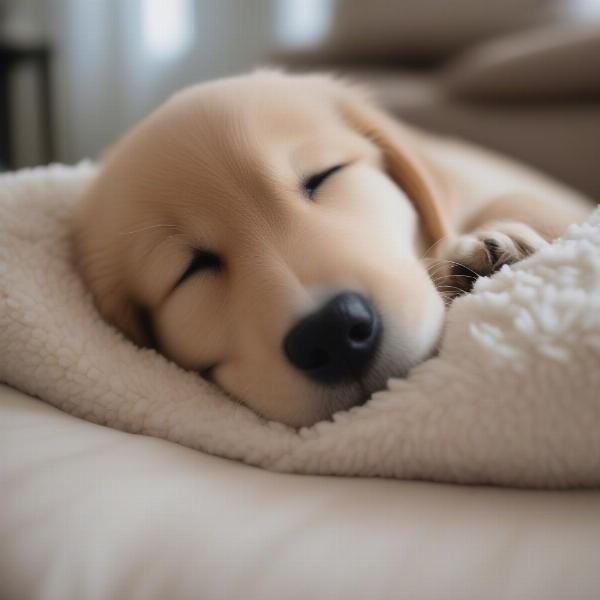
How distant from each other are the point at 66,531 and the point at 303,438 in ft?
1.14

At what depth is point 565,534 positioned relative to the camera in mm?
703

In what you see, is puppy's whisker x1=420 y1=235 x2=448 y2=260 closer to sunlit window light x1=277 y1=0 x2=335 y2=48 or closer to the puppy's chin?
the puppy's chin

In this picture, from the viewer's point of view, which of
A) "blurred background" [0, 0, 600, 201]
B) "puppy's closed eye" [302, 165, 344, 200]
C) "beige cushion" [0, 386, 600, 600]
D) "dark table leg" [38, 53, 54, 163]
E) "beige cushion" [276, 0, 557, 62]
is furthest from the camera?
"dark table leg" [38, 53, 54, 163]

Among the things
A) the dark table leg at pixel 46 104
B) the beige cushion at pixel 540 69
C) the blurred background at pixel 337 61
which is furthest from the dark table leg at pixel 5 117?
the beige cushion at pixel 540 69

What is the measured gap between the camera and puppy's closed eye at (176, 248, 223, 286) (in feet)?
3.97

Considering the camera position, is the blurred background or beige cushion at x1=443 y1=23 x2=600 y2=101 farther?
the blurred background

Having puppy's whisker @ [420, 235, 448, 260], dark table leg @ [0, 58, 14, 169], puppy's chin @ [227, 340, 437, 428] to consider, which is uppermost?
puppy's whisker @ [420, 235, 448, 260]

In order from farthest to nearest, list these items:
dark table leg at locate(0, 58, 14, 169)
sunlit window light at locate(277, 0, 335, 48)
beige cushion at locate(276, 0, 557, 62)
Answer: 1. sunlit window light at locate(277, 0, 335, 48)
2. dark table leg at locate(0, 58, 14, 169)
3. beige cushion at locate(276, 0, 557, 62)

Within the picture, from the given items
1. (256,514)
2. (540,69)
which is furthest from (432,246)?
(540,69)

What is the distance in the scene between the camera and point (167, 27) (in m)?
6.11

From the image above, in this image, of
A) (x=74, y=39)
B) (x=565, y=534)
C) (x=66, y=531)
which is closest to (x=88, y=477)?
(x=66, y=531)

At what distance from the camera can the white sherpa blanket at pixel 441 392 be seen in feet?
2.64

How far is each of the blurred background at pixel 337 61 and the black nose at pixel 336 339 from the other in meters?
1.19

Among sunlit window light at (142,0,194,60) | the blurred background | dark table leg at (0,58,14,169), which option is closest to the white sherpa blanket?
the blurred background
